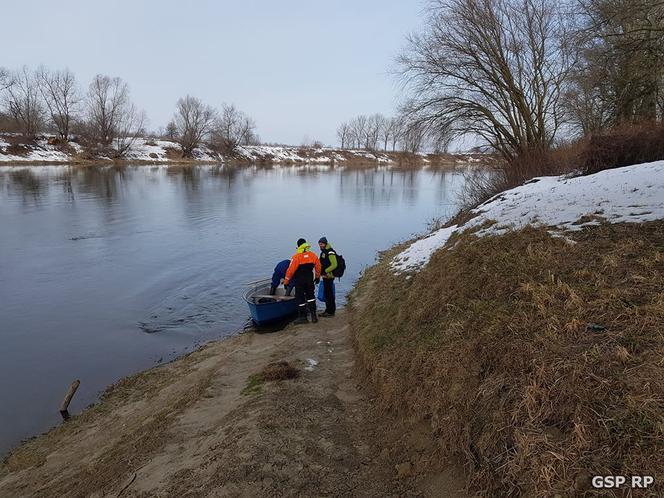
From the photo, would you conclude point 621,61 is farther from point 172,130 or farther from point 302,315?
point 172,130

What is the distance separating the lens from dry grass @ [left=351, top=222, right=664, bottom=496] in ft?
8.97

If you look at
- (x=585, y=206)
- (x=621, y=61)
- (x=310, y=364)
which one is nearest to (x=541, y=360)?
(x=310, y=364)

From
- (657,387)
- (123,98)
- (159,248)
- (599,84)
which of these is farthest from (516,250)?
(123,98)

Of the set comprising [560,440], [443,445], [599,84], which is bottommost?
[443,445]

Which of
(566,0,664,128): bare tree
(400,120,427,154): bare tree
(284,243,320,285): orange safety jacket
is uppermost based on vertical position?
(566,0,664,128): bare tree

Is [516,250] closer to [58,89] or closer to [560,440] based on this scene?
[560,440]

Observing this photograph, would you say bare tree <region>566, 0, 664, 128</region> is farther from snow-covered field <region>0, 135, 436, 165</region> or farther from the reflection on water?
snow-covered field <region>0, 135, 436, 165</region>

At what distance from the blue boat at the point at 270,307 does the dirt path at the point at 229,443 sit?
2.36m

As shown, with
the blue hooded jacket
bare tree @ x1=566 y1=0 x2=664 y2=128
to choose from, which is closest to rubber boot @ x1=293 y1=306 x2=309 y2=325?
the blue hooded jacket

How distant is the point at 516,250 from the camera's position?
20.4 ft

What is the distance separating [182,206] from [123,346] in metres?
20.8

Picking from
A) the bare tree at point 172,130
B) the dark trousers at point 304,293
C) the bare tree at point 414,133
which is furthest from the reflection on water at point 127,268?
the bare tree at point 172,130

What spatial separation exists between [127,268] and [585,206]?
13.8 meters

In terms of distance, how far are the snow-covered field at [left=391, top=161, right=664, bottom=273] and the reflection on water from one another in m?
5.53
